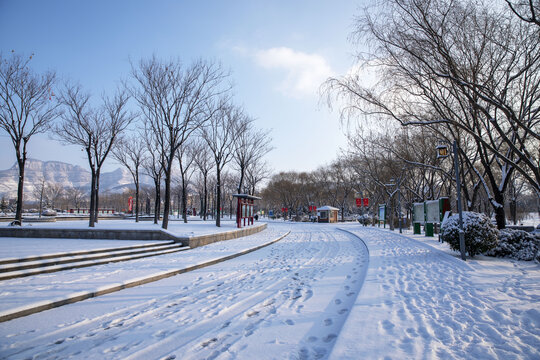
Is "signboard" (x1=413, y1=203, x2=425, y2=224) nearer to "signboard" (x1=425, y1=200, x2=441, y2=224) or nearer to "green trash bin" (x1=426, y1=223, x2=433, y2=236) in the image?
"green trash bin" (x1=426, y1=223, x2=433, y2=236)

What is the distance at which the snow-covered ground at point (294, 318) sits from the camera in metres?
3.32

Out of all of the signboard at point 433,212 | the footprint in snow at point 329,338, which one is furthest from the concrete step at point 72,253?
the signboard at point 433,212

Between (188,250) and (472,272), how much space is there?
953cm

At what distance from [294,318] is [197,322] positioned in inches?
55.0

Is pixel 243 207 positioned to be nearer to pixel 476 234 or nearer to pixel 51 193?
pixel 476 234

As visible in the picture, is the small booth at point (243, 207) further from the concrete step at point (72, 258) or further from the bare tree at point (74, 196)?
the bare tree at point (74, 196)

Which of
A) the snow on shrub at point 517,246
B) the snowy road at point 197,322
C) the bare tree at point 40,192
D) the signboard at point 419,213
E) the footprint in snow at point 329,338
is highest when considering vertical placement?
the bare tree at point 40,192

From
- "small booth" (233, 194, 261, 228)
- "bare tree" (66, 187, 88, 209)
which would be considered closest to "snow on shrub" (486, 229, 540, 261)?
"small booth" (233, 194, 261, 228)

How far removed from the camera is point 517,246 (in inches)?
380

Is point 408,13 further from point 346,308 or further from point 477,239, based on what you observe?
point 346,308

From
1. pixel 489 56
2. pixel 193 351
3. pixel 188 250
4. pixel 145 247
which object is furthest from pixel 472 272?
A: pixel 145 247

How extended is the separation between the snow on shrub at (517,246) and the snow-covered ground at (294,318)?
7.04 feet

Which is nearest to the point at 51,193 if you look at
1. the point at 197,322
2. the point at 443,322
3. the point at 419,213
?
Result: the point at 419,213

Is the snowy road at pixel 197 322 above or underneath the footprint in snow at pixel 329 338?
underneath
